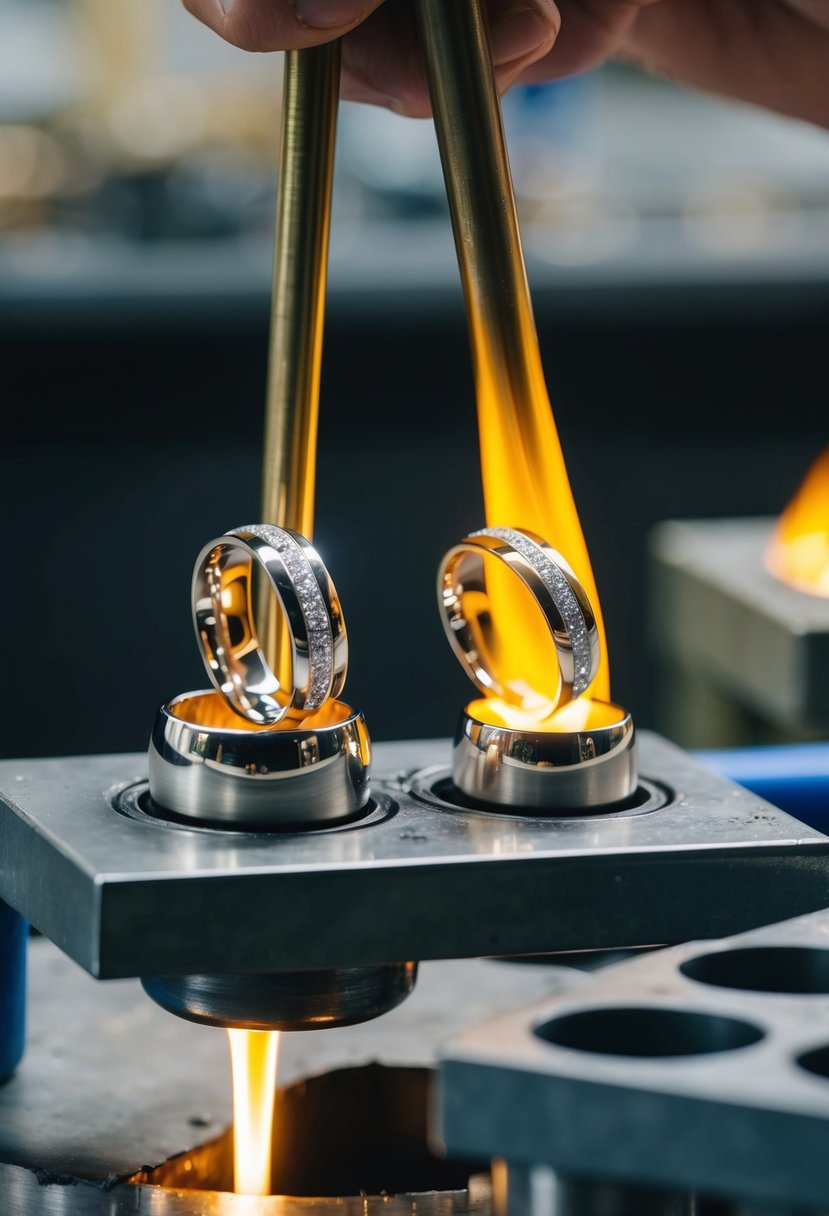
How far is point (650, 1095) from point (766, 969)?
0.35ft

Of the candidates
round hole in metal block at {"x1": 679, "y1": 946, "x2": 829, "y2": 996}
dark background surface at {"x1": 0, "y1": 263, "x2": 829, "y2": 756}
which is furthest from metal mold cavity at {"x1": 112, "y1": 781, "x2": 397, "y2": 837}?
dark background surface at {"x1": 0, "y1": 263, "x2": 829, "y2": 756}

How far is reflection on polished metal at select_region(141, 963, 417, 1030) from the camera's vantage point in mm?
509

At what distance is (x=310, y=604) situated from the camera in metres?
0.48

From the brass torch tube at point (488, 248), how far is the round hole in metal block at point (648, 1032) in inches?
5.3

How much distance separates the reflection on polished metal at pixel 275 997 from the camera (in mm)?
509

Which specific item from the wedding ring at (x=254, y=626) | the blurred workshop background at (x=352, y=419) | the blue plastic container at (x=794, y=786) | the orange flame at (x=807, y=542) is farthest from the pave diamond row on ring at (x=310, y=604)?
the blurred workshop background at (x=352, y=419)

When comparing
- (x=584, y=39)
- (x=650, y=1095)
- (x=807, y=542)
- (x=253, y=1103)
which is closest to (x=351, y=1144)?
(x=253, y=1103)

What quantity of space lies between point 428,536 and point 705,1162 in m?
2.13

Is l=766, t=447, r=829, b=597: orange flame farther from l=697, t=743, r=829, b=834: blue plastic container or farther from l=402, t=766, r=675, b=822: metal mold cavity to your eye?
l=402, t=766, r=675, b=822: metal mold cavity

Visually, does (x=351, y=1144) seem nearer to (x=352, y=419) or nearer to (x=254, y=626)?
(x=254, y=626)

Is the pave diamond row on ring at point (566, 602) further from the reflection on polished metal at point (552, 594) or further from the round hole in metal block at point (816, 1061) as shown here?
the round hole in metal block at point (816, 1061)

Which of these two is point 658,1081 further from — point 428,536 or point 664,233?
point 664,233

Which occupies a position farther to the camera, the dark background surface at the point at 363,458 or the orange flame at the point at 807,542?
the dark background surface at the point at 363,458

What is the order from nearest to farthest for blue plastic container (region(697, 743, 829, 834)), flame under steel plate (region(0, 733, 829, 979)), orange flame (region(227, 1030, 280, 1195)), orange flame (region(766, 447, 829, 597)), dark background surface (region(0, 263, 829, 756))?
flame under steel plate (region(0, 733, 829, 979)), orange flame (region(227, 1030, 280, 1195)), blue plastic container (region(697, 743, 829, 834)), orange flame (region(766, 447, 829, 597)), dark background surface (region(0, 263, 829, 756))
